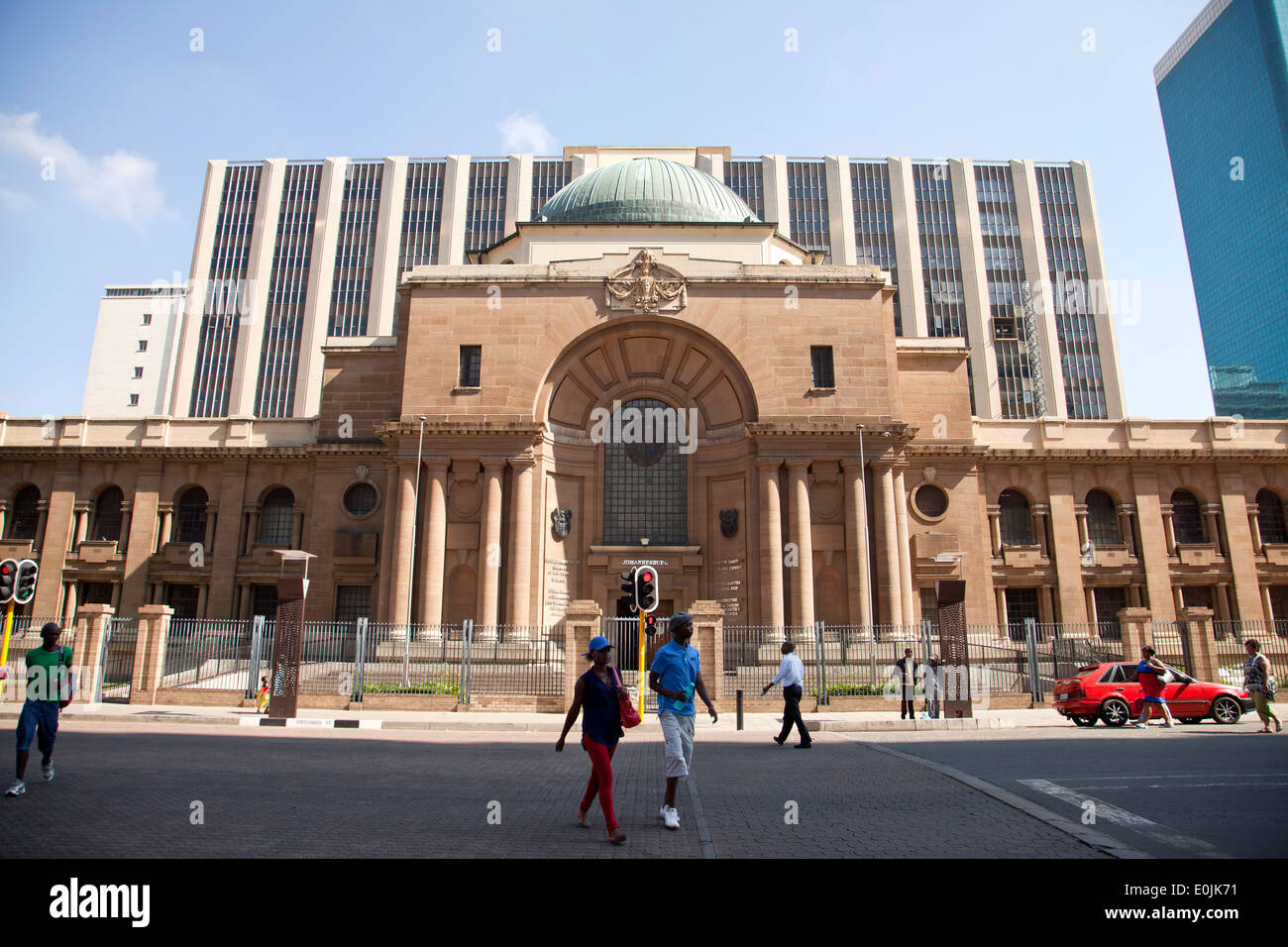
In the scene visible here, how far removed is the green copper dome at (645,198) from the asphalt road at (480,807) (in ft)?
99.4

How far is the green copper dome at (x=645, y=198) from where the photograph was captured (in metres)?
38.4

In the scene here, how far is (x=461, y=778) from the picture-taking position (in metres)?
10.3

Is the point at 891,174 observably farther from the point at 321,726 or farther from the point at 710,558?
the point at 321,726

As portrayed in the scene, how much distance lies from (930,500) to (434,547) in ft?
70.6

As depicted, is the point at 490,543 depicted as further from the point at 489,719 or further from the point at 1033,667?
the point at 1033,667

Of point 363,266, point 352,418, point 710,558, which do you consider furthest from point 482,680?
point 363,266

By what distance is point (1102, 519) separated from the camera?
37.0 m

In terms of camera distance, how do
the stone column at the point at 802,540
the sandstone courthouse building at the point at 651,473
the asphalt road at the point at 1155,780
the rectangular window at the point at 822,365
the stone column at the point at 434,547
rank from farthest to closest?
the rectangular window at the point at 822,365 < the sandstone courthouse building at the point at 651,473 < the stone column at the point at 434,547 < the stone column at the point at 802,540 < the asphalt road at the point at 1155,780

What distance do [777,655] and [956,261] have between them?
181 ft

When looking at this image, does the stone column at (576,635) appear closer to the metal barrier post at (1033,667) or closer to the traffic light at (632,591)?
the traffic light at (632,591)

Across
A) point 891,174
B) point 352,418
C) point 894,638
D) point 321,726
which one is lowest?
point 321,726

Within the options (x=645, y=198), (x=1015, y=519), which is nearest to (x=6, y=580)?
Answer: (x=645, y=198)

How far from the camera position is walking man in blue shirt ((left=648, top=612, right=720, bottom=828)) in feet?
25.0

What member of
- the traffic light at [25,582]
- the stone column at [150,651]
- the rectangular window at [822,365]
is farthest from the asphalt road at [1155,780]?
the stone column at [150,651]
